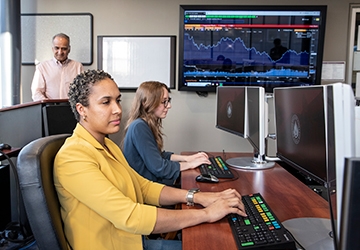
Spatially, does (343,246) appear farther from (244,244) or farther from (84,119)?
(84,119)

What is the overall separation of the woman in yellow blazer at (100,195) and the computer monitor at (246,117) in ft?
2.05

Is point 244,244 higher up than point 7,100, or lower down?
lower down

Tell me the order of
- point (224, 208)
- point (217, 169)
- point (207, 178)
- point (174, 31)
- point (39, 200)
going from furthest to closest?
point (174, 31) < point (217, 169) < point (207, 178) < point (224, 208) < point (39, 200)

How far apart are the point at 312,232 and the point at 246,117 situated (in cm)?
103

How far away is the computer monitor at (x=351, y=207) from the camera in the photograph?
1.53 ft

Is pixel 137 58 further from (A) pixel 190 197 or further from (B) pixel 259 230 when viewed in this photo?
(B) pixel 259 230

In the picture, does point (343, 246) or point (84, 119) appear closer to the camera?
point (343, 246)

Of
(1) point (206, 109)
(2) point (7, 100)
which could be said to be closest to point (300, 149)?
(1) point (206, 109)

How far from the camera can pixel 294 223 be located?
1.11 meters

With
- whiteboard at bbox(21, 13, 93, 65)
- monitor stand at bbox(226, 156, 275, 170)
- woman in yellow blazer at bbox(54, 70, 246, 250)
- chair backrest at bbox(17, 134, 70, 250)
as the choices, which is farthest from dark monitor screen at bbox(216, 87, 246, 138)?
whiteboard at bbox(21, 13, 93, 65)

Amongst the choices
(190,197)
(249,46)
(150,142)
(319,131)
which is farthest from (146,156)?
(249,46)

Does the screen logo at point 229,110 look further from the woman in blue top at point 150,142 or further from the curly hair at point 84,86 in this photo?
the curly hair at point 84,86

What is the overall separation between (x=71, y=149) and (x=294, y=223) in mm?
793

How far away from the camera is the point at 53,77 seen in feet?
10.6
